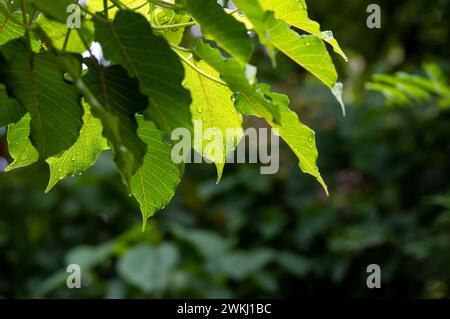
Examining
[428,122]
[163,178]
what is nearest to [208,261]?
[428,122]

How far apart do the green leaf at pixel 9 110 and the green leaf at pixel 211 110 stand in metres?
0.17

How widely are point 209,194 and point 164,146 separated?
2.29 meters

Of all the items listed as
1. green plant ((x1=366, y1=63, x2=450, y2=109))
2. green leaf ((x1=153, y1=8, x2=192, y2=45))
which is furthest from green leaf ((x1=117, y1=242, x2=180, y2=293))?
green leaf ((x1=153, y1=8, x2=192, y2=45))

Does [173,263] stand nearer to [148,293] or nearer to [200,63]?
[148,293]

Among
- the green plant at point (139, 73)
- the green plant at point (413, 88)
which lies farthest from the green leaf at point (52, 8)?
the green plant at point (413, 88)

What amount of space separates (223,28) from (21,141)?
27 centimetres

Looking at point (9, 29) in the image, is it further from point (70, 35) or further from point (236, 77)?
point (236, 77)

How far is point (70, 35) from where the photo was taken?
646 millimetres

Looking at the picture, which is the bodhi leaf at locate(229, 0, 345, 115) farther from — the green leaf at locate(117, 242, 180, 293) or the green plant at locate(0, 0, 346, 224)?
the green leaf at locate(117, 242, 180, 293)

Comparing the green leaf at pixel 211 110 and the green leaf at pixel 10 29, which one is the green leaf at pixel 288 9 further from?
the green leaf at pixel 10 29

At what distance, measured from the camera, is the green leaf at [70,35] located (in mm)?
622

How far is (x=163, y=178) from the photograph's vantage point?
27.4 inches

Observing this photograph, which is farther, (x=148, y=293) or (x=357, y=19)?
(x=357, y=19)

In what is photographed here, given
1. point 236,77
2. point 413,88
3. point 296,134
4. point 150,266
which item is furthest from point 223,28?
point 150,266
